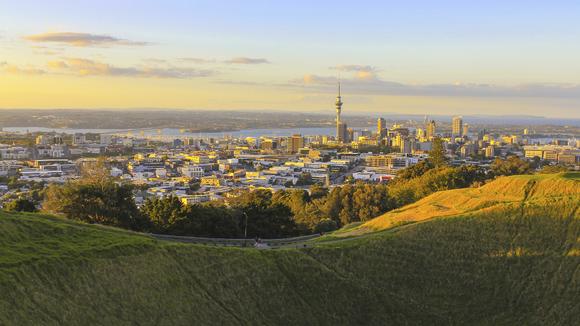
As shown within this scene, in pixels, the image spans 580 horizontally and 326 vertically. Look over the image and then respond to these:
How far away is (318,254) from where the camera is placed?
64.6ft

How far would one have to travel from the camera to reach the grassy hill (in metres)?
14.8

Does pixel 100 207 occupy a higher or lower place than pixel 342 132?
higher

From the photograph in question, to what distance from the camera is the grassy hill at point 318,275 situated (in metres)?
14.8

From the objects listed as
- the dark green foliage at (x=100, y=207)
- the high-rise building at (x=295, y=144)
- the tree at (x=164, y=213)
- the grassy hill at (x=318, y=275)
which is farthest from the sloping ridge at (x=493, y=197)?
the high-rise building at (x=295, y=144)

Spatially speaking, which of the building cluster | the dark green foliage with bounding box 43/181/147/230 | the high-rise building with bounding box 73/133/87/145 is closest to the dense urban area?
the dark green foliage with bounding box 43/181/147/230

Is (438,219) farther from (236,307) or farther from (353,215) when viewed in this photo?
(353,215)

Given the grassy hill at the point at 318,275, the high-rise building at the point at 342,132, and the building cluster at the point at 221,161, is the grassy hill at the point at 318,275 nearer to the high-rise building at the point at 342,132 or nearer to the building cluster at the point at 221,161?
the building cluster at the point at 221,161

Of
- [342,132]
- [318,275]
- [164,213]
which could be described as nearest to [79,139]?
[342,132]

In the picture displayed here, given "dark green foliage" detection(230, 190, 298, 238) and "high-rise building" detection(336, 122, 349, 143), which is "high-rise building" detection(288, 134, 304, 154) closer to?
"high-rise building" detection(336, 122, 349, 143)

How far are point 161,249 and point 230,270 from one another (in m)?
2.11

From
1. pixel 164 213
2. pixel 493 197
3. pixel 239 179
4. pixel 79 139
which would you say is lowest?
pixel 239 179

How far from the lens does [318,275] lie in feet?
61.1

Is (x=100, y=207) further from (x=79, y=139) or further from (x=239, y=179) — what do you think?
(x=79, y=139)

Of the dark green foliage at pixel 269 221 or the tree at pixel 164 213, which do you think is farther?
the dark green foliage at pixel 269 221
